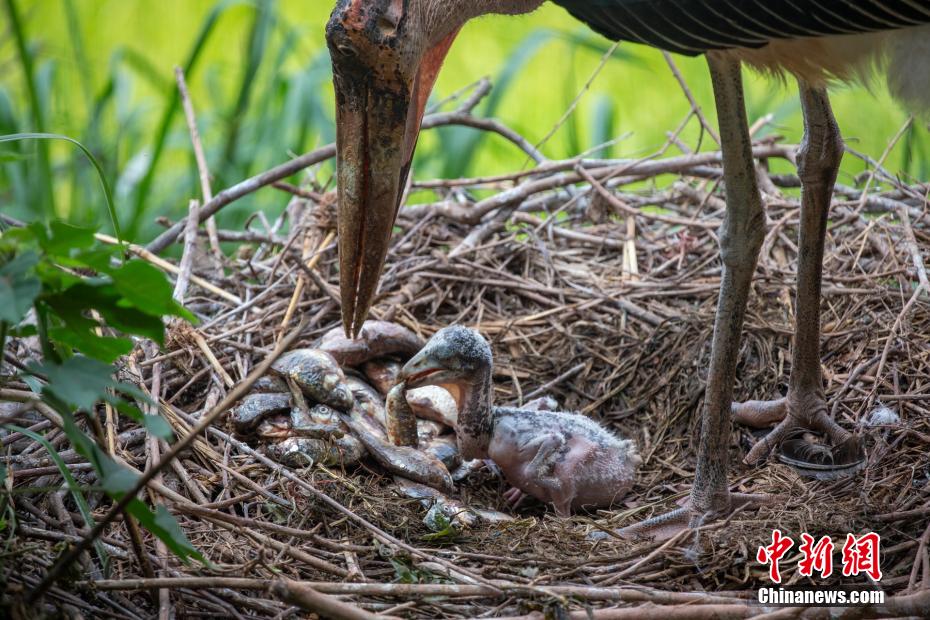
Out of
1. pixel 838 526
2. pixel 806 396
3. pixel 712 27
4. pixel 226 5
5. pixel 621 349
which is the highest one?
pixel 226 5

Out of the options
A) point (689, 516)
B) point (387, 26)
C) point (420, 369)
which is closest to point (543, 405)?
point (420, 369)

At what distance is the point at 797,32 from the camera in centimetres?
200

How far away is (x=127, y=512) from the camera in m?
1.57

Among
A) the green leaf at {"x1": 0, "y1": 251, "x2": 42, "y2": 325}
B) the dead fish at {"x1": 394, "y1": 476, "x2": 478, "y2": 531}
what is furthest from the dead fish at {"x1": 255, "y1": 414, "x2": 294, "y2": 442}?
the green leaf at {"x1": 0, "y1": 251, "x2": 42, "y2": 325}

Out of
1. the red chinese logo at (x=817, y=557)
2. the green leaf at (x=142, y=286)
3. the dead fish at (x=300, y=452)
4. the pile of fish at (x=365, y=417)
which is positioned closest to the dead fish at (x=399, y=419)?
the pile of fish at (x=365, y=417)

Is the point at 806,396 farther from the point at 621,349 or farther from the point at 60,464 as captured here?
the point at 60,464

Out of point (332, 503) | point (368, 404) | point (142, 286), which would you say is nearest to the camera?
point (142, 286)

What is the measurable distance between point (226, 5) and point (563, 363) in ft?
7.40

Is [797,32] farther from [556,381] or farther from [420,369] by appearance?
[556,381]

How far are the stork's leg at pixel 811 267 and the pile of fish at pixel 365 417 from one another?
91 centimetres

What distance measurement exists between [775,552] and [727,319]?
0.65m

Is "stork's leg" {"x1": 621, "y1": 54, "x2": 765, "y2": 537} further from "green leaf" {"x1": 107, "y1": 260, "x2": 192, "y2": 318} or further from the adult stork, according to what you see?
"green leaf" {"x1": 107, "y1": 260, "x2": 192, "y2": 318}

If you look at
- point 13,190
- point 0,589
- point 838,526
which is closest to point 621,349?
point 838,526

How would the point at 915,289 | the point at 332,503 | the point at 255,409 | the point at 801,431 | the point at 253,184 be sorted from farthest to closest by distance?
the point at 253,184 → the point at 915,289 → the point at 801,431 → the point at 255,409 → the point at 332,503
